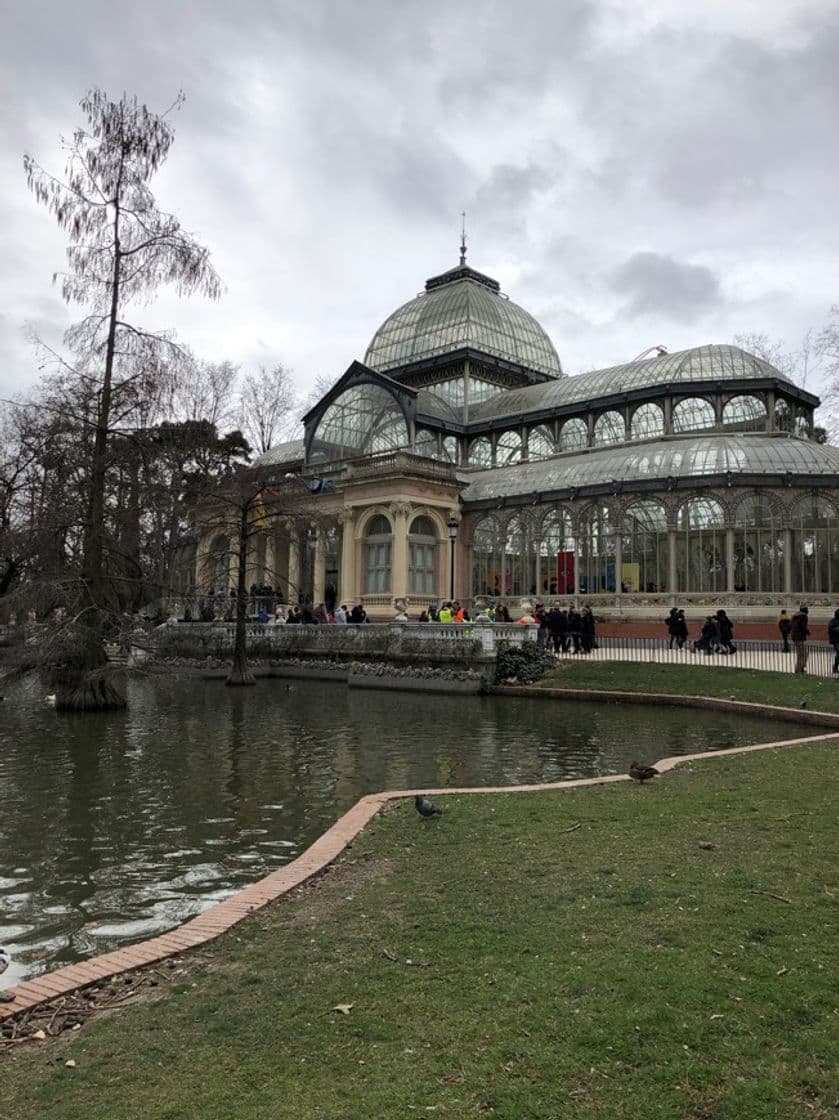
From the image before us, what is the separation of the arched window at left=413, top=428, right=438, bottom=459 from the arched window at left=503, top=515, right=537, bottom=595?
8396 mm

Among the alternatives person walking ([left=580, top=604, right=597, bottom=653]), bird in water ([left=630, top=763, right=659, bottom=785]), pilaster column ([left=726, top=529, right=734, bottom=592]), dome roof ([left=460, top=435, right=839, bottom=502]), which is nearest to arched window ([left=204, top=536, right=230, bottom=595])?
dome roof ([left=460, top=435, right=839, bottom=502])

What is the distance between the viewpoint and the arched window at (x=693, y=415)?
4131 centimetres

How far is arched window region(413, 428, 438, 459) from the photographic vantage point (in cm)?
4662

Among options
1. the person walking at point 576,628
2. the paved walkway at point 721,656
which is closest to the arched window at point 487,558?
the paved walkway at point 721,656

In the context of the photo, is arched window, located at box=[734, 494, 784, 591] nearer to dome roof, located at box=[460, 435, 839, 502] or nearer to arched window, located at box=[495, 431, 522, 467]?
dome roof, located at box=[460, 435, 839, 502]

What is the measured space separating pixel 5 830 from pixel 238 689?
18.1m

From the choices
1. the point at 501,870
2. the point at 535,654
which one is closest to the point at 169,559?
the point at 535,654

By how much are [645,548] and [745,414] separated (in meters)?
10.5

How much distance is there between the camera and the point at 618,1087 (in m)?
3.34

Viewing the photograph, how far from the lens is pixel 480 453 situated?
48.6 m

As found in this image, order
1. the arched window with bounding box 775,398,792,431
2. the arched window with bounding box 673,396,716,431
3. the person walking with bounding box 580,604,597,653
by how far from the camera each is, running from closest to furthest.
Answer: the person walking with bounding box 580,604,597,653 < the arched window with bounding box 775,398,792,431 < the arched window with bounding box 673,396,716,431

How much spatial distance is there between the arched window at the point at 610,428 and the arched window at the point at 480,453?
6.60 m

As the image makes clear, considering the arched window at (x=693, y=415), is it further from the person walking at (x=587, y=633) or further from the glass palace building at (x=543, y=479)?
the person walking at (x=587, y=633)

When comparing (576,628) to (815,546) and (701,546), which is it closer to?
(701,546)
